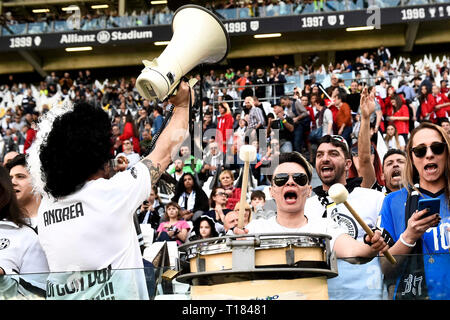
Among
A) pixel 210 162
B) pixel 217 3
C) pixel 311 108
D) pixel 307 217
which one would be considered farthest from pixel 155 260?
pixel 217 3

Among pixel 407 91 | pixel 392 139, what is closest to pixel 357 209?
pixel 392 139

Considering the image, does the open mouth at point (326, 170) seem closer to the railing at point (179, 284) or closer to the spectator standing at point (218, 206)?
the railing at point (179, 284)

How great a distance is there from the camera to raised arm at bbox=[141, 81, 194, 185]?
2.32 metres

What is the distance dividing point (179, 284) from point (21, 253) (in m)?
0.90

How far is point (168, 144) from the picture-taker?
2.37 metres

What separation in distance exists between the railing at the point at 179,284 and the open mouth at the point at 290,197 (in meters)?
1.13

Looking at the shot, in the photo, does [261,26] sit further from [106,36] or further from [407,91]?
[407,91]

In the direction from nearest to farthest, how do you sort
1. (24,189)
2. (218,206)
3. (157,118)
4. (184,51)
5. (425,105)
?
1. (184,51)
2. (24,189)
3. (218,206)
4. (425,105)
5. (157,118)

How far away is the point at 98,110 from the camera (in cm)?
243

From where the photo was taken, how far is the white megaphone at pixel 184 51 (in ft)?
7.82

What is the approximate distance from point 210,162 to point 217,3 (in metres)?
17.1

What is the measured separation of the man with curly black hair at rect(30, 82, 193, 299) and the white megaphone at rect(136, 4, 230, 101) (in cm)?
15

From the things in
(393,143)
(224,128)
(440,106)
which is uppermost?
(440,106)

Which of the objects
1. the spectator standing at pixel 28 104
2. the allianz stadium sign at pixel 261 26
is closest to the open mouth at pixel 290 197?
the spectator standing at pixel 28 104
